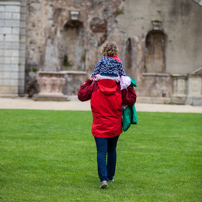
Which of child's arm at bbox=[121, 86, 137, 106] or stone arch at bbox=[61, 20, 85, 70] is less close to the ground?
stone arch at bbox=[61, 20, 85, 70]

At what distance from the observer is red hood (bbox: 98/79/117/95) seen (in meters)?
6.80

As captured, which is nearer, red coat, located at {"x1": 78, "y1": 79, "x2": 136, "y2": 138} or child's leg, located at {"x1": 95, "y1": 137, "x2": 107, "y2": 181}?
child's leg, located at {"x1": 95, "y1": 137, "x2": 107, "y2": 181}

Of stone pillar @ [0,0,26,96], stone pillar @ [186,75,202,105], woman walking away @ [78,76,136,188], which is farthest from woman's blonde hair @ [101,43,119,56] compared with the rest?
stone pillar @ [186,75,202,105]

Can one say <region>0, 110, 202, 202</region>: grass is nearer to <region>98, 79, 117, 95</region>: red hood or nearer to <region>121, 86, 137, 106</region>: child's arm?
<region>121, 86, 137, 106</region>: child's arm

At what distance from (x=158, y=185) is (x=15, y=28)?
65.2 feet

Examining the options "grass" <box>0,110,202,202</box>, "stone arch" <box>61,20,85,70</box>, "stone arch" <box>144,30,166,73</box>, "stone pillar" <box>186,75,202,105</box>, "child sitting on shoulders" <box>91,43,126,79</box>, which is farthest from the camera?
"stone arch" <box>144,30,166,73</box>

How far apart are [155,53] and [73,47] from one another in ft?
14.8

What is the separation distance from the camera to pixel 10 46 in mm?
25453

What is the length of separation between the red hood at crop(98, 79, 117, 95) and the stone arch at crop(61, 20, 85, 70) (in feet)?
65.4

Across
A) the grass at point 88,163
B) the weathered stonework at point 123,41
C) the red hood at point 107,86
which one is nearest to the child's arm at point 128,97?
the red hood at point 107,86

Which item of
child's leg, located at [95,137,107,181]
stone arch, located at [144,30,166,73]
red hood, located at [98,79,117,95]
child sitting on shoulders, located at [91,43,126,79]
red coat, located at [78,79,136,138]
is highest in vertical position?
stone arch, located at [144,30,166,73]

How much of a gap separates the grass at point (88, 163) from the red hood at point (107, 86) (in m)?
1.26

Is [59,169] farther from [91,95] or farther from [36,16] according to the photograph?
[36,16]

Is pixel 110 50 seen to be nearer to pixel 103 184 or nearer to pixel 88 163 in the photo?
pixel 103 184
